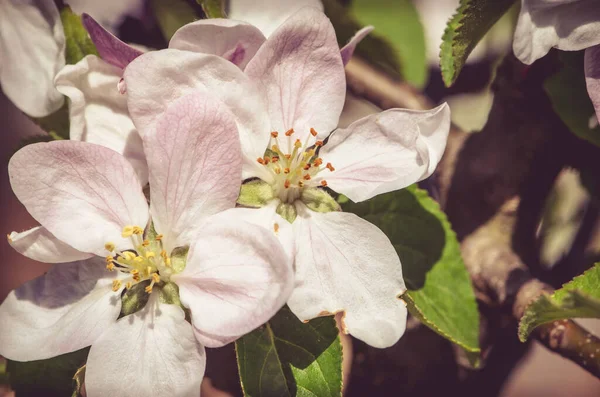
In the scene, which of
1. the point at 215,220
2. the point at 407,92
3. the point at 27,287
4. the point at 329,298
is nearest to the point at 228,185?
the point at 215,220

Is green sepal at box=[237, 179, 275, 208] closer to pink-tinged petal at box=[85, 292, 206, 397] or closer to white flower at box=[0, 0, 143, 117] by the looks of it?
pink-tinged petal at box=[85, 292, 206, 397]

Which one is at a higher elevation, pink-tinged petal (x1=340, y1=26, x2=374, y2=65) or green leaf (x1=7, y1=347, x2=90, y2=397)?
pink-tinged petal (x1=340, y1=26, x2=374, y2=65)

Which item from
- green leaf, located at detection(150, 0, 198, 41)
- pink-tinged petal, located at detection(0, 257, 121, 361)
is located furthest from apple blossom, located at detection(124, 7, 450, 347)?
green leaf, located at detection(150, 0, 198, 41)

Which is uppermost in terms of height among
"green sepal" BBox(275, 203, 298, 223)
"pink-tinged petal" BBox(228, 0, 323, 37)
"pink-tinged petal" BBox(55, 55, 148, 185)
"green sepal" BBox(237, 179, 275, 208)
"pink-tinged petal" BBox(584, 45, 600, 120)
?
"pink-tinged petal" BBox(584, 45, 600, 120)

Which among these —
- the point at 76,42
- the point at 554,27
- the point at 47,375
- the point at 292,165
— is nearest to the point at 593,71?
the point at 554,27

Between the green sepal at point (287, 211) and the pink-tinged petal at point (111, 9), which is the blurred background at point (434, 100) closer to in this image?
the pink-tinged petal at point (111, 9)

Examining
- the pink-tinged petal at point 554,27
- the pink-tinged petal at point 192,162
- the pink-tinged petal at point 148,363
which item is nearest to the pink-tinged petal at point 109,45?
the pink-tinged petal at point 192,162

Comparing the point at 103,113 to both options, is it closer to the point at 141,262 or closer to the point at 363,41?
the point at 141,262

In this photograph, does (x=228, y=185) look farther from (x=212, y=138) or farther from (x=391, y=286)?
(x=391, y=286)
